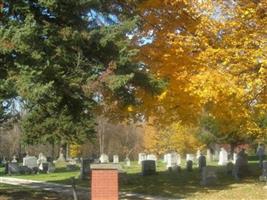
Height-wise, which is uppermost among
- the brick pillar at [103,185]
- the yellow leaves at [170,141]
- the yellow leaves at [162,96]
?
the yellow leaves at [170,141]

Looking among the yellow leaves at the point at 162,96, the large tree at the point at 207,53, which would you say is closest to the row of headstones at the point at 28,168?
the large tree at the point at 207,53

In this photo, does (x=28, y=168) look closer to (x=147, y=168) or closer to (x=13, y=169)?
(x=13, y=169)

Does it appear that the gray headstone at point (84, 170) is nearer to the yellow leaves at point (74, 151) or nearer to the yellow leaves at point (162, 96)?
the yellow leaves at point (162, 96)

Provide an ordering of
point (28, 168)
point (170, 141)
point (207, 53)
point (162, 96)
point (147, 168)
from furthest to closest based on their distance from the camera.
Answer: point (170, 141) → point (28, 168) → point (147, 168) → point (162, 96) → point (207, 53)

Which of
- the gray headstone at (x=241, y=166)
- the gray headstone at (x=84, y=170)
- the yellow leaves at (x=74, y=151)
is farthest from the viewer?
the yellow leaves at (x=74, y=151)

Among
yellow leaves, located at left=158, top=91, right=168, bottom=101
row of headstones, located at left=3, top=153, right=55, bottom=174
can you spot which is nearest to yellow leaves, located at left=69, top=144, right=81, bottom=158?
row of headstones, located at left=3, top=153, right=55, bottom=174

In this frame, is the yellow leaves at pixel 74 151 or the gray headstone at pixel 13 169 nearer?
the gray headstone at pixel 13 169

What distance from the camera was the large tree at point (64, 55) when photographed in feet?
46.3

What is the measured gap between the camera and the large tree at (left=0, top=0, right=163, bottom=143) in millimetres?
14109

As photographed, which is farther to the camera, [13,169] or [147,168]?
[13,169]

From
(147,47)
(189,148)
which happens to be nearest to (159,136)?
(189,148)

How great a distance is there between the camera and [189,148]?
67562mm

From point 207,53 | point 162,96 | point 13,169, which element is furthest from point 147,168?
point 13,169

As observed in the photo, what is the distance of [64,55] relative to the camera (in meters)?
15.3
